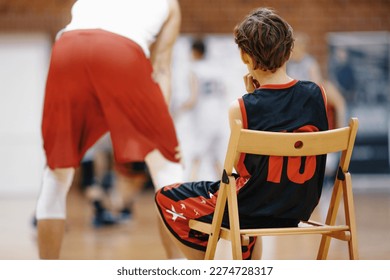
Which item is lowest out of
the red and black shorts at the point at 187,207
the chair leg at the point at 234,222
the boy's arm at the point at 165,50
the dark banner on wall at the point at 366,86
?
the dark banner on wall at the point at 366,86

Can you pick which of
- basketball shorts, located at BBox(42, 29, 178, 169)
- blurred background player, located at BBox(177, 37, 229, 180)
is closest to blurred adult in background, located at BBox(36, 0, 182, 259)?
basketball shorts, located at BBox(42, 29, 178, 169)

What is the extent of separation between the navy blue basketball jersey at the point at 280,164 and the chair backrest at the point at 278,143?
7cm

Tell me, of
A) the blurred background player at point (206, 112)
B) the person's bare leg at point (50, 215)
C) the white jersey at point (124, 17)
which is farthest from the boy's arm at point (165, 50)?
the blurred background player at point (206, 112)

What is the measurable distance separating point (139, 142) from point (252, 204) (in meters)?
0.55

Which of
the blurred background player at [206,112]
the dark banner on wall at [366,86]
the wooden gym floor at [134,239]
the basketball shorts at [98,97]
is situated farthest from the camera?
the dark banner on wall at [366,86]

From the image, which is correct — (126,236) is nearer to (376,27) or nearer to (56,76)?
(56,76)

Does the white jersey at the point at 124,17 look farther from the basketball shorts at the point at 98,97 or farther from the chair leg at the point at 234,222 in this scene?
the chair leg at the point at 234,222

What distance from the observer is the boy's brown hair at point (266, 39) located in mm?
1990

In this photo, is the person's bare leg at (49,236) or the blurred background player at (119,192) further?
the blurred background player at (119,192)

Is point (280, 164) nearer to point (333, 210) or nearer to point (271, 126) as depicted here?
point (271, 126)

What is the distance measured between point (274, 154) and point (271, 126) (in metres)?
0.12

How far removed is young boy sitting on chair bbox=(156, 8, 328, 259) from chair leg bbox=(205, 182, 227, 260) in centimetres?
8

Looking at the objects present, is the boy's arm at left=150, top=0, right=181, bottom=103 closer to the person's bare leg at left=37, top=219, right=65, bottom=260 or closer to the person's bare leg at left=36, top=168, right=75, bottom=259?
the person's bare leg at left=36, top=168, right=75, bottom=259

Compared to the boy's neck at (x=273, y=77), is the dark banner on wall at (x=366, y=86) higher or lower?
lower
